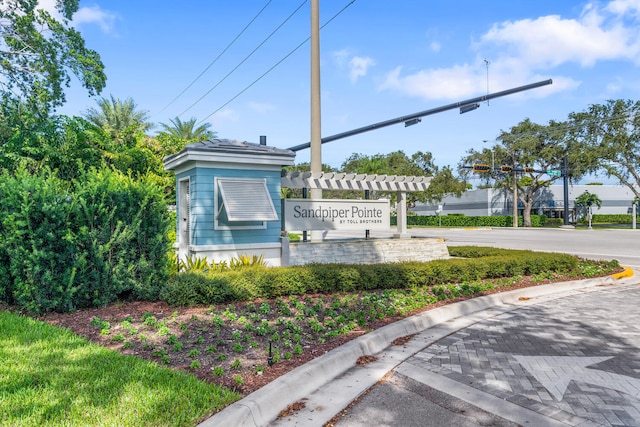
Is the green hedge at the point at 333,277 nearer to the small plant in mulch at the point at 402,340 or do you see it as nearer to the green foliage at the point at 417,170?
the small plant in mulch at the point at 402,340

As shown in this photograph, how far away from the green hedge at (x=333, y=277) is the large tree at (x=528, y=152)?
1632 inches

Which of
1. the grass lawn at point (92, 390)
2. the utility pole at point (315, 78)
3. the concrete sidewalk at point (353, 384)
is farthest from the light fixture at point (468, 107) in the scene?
the grass lawn at point (92, 390)

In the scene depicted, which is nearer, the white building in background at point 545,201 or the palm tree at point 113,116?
the palm tree at point 113,116

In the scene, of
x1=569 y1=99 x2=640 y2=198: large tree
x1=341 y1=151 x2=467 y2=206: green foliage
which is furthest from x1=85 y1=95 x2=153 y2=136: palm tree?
x1=569 y1=99 x2=640 y2=198: large tree

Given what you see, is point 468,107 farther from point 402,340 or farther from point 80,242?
point 80,242

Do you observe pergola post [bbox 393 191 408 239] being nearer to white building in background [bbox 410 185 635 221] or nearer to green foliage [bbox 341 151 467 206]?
green foliage [bbox 341 151 467 206]

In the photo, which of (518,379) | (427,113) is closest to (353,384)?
(518,379)

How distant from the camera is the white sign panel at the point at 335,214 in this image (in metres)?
11.3

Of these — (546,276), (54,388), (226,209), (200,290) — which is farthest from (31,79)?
(546,276)

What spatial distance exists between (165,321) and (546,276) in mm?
8573

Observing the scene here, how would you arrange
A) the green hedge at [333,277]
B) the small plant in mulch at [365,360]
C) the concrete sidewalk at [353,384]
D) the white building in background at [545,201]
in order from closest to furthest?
the concrete sidewalk at [353,384] < the small plant in mulch at [365,360] < the green hedge at [333,277] < the white building in background at [545,201]

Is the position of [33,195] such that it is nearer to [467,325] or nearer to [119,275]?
[119,275]

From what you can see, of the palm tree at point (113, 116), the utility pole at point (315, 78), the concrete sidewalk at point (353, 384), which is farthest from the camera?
the palm tree at point (113, 116)

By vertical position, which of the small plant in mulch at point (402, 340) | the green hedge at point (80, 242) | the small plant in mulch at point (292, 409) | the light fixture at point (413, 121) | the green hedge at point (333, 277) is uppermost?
the light fixture at point (413, 121)
